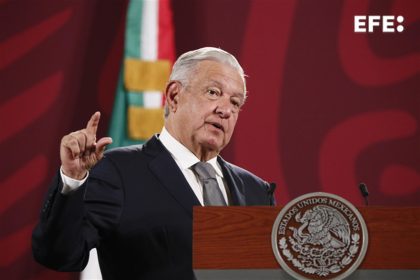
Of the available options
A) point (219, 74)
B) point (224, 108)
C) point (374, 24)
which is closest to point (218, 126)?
point (224, 108)

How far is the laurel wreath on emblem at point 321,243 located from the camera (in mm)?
1769

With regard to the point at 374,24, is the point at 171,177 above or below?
below

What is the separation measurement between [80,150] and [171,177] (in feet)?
2.01

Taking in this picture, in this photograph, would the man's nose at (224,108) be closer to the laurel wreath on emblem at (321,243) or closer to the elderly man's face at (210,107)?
the elderly man's face at (210,107)

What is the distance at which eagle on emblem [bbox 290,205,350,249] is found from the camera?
5.84ft

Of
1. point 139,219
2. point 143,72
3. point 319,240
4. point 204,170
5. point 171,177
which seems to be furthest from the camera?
point 143,72

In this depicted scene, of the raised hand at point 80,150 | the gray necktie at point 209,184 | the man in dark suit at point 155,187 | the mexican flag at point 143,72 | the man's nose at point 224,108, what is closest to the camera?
the raised hand at point 80,150

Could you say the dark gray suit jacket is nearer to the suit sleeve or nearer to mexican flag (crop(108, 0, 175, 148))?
the suit sleeve

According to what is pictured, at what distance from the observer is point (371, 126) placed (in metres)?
3.54

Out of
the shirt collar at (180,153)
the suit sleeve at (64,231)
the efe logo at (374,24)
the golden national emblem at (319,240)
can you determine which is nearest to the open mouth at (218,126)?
the shirt collar at (180,153)

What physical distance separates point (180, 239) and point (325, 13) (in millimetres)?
1703

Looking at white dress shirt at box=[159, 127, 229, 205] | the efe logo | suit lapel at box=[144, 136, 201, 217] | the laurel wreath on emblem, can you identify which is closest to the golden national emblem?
the laurel wreath on emblem

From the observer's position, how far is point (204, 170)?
260 cm

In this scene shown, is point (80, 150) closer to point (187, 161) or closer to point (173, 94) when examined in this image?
point (187, 161)
